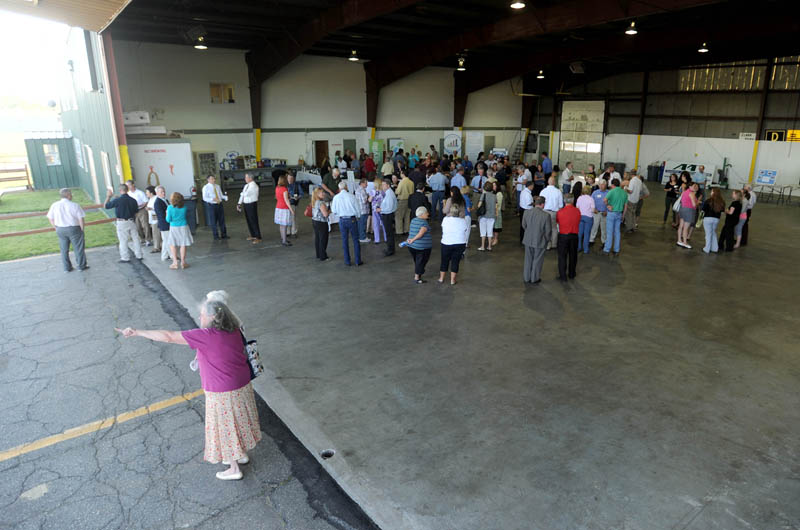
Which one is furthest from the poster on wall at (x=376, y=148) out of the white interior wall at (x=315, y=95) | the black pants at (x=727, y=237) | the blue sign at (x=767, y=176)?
the black pants at (x=727, y=237)

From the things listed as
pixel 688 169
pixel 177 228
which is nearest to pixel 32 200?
pixel 177 228

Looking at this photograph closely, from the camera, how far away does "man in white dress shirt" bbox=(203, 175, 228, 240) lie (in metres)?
11.3

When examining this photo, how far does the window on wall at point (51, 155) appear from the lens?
21502mm

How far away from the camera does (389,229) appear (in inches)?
420

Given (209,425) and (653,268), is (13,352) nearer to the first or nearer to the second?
(209,425)

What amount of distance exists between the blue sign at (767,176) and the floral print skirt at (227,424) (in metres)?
24.5

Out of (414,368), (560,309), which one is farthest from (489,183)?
(414,368)

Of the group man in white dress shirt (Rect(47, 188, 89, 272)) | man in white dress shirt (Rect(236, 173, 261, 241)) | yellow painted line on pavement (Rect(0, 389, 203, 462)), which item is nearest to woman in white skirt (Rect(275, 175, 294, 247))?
man in white dress shirt (Rect(236, 173, 261, 241))

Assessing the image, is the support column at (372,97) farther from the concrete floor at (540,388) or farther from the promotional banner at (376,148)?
the concrete floor at (540,388)

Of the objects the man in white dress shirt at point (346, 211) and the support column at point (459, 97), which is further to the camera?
the support column at point (459, 97)

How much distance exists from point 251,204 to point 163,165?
391cm

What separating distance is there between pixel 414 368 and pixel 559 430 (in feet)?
5.77

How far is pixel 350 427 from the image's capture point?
455 cm

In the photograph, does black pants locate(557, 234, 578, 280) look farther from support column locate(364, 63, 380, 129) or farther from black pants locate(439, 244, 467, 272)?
support column locate(364, 63, 380, 129)
